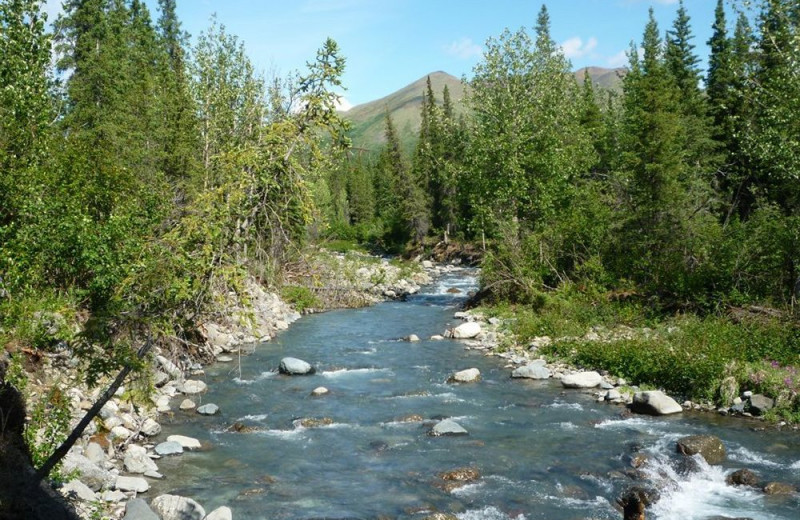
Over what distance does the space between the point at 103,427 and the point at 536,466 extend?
9080mm

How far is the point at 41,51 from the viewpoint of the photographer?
12914mm

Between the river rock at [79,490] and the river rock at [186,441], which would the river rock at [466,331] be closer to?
the river rock at [186,441]

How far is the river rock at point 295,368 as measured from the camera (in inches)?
808

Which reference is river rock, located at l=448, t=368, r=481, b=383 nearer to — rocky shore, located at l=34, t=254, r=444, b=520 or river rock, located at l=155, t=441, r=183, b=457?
rocky shore, located at l=34, t=254, r=444, b=520

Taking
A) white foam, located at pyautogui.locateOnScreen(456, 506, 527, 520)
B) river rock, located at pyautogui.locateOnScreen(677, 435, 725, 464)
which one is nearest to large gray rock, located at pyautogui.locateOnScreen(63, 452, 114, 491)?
white foam, located at pyautogui.locateOnScreen(456, 506, 527, 520)

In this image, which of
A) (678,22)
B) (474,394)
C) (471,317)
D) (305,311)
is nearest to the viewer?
(474,394)

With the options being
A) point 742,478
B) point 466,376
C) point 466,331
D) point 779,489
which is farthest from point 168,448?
point 466,331

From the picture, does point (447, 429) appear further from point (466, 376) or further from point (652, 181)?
point (652, 181)

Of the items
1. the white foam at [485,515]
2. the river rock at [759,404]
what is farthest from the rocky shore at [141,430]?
the river rock at [759,404]

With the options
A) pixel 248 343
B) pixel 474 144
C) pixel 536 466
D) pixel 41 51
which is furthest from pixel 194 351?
pixel 474 144

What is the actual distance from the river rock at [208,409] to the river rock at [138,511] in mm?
5971

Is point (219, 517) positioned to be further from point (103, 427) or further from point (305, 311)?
point (305, 311)

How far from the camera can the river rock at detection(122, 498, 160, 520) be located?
32.1 ft

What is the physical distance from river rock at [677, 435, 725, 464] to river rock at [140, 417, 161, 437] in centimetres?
1131
